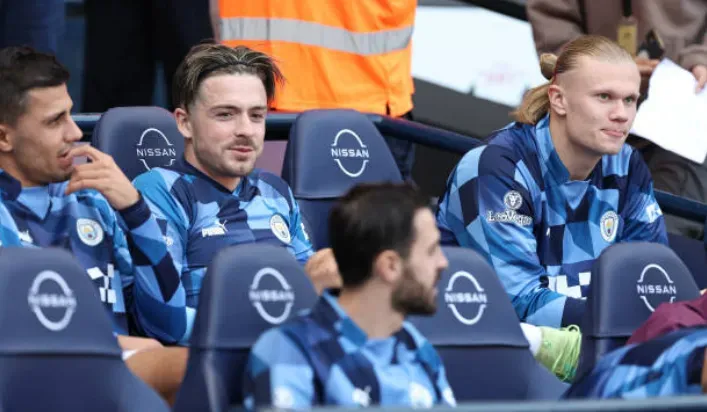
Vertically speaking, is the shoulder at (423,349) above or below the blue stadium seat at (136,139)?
above

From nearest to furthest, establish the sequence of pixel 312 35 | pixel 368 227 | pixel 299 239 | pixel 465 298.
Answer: pixel 368 227
pixel 465 298
pixel 299 239
pixel 312 35

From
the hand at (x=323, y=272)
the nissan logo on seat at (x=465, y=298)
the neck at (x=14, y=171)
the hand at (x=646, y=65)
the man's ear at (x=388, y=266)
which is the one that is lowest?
the hand at (x=646, y=65)

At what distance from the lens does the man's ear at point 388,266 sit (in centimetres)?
368

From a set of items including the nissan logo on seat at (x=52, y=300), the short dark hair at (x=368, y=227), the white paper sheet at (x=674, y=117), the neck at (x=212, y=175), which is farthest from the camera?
the white paper sheet at (x=674, y=117)

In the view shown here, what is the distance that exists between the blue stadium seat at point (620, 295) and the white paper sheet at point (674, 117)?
1637 millimetres

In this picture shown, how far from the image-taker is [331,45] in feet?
20.9

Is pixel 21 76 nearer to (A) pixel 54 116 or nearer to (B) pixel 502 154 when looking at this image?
(A) pixel 54 116

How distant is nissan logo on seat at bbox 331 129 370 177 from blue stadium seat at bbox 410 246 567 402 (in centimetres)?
154

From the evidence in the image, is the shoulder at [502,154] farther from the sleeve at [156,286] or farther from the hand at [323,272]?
the sleeve at [156,286]

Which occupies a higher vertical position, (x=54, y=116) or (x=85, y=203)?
(x=54, y=116)

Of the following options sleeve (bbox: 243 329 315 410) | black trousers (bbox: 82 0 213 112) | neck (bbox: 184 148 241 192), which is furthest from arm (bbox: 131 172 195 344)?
black trousers (bbox: 82 0 213 112)

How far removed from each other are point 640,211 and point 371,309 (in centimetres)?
191

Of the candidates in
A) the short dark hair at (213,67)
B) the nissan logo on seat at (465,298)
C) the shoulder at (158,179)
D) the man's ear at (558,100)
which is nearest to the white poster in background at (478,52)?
the man's ear at (558,100)

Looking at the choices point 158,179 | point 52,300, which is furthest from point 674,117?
point 52,300
